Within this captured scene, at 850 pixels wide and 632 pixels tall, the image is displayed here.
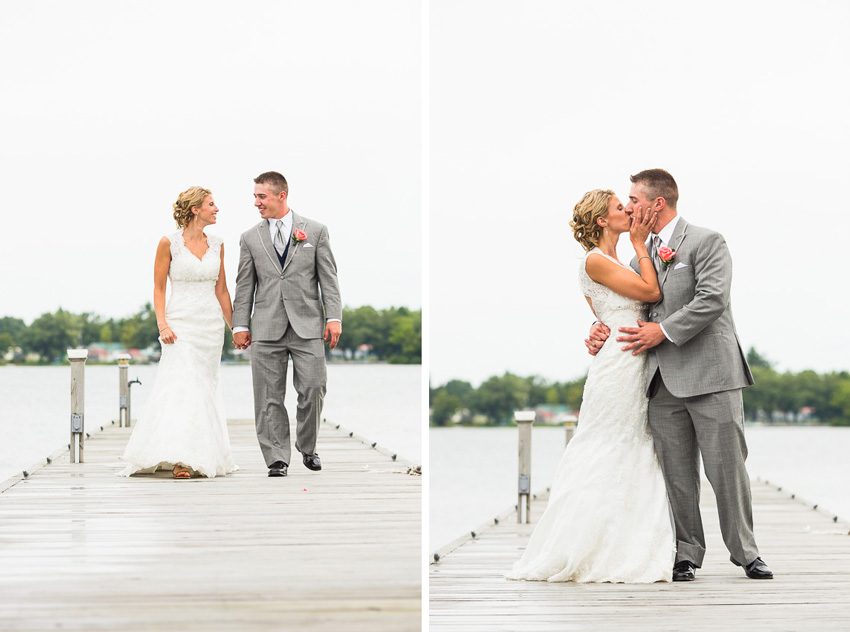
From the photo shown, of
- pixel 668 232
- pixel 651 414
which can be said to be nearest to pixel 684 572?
pixel 651 414

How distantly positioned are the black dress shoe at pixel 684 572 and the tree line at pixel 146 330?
3190 centimetres

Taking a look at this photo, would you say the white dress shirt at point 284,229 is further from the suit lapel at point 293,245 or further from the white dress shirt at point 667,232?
the white dress shirt at point 667,232

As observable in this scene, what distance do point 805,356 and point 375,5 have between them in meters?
21.8

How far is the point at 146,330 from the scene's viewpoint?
3816 centimetres

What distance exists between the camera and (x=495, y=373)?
44.1 metres

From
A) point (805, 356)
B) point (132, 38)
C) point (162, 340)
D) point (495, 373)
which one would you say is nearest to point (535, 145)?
point (495, 373)

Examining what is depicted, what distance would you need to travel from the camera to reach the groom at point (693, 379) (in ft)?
15.6

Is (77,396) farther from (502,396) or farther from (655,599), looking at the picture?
(502,396)

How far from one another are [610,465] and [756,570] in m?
0.76

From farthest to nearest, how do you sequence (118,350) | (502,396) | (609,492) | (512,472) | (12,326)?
(502,396) → (12,326) → (118,350) → (512,472) → (609,492)

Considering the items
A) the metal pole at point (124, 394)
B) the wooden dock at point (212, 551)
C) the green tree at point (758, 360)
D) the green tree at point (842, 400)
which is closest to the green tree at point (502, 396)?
the green tree at point (758, 360)

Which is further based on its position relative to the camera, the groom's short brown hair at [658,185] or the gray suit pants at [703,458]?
the groom's short brown hair at [658,185]

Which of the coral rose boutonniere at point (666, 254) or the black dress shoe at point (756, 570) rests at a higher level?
the coral rose boutonniere at point (666, 254)

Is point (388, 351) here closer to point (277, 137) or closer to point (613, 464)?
point (277, 137)
